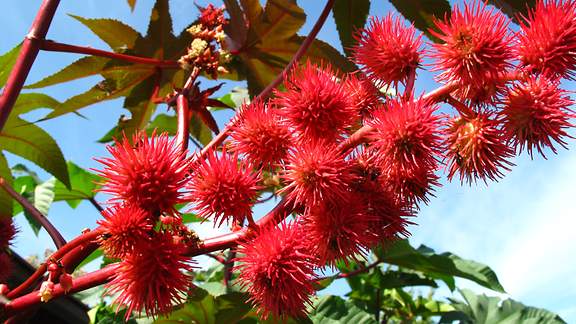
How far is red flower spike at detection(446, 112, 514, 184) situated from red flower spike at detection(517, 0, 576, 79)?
0.14 meters

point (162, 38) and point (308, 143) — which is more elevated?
point (162, 38)

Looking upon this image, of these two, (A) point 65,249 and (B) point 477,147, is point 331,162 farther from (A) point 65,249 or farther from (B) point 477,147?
(A) point 65,249

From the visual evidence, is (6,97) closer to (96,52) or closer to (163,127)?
(96,52)

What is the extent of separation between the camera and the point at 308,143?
3.05 ft

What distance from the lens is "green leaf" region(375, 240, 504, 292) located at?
2.26 metres

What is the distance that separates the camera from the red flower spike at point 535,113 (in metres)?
0.86

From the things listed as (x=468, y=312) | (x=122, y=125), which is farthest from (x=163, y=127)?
(x=468, y=312)

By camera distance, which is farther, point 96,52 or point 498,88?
point 96,52

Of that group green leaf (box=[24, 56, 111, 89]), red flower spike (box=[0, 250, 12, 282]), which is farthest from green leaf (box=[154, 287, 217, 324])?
green leaf (box=[24, 56, 111, 89])

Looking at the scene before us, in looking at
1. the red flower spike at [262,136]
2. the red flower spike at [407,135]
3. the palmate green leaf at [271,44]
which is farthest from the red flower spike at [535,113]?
the palmate green leaf at [271,44]

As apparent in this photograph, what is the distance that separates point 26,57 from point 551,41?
1.09 metres

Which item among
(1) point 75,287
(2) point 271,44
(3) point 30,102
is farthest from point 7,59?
(1) point 75,287

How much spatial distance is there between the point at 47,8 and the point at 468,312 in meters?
2.86

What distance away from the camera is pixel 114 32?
5.37ft
